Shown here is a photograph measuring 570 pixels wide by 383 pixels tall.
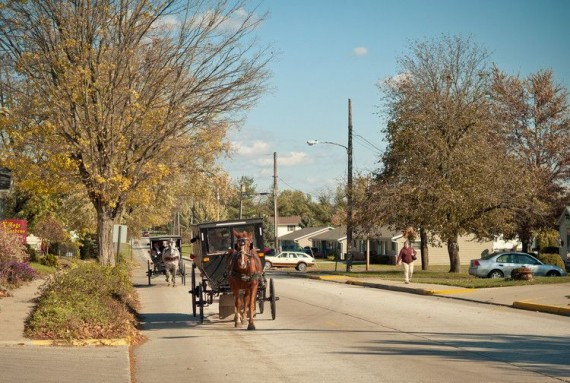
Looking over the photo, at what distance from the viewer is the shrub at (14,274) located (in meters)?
25.4

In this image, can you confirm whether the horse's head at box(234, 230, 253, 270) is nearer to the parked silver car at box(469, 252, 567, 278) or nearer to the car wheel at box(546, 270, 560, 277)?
the parked silver car at box(469, 252, 567, 278)

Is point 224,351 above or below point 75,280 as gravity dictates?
below

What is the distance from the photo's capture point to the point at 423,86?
46.3 meters

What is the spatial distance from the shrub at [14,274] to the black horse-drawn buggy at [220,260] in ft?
27.3

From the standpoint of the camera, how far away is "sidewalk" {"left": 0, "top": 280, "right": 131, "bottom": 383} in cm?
1060

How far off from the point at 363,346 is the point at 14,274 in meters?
16.4

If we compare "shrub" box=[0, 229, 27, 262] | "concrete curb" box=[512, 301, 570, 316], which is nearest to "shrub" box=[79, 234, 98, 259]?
"shrub" box=[0, 229, 27, 262]

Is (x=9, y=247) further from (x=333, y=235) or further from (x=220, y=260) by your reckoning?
(x=333, y=235)

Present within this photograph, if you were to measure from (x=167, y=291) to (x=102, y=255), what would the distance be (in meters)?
6.01

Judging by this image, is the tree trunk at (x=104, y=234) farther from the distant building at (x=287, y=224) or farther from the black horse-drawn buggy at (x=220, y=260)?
the distant building at (x=287, y=224)

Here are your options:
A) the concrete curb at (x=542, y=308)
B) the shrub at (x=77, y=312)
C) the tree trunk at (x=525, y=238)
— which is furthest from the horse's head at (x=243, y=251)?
the tree trunk at (x=525, y=238)

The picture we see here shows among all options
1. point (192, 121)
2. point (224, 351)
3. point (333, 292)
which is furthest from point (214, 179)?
point (224, 351)

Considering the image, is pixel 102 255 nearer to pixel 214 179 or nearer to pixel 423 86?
pixel 214 179

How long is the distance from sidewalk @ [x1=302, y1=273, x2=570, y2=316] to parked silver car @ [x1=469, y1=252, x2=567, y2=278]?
23.9ft
